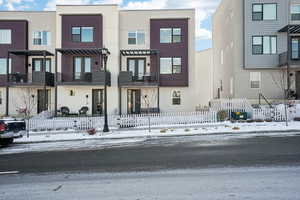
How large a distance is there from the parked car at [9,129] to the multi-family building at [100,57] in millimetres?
11643

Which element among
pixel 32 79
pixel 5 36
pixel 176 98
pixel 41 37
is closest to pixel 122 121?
pixel 176 98

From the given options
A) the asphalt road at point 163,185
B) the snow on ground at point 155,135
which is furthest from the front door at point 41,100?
the asphalt road at point 163,185

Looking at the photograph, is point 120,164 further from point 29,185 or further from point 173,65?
point 173,65

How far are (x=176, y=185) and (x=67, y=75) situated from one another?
68.8ft

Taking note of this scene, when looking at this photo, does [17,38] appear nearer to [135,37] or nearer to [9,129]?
[135,37]

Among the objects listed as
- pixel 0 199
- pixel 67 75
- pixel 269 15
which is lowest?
pixel 0 199

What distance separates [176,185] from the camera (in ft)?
19.7

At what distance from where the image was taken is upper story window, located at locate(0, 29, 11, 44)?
83.8ft

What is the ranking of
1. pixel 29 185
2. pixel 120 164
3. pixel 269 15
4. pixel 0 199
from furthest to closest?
1. pixel 269 15
2. pixel 120 164
3. pixel 29 185
4. pixel 0 199

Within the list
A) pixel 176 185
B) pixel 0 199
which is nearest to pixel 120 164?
pixel 176 185

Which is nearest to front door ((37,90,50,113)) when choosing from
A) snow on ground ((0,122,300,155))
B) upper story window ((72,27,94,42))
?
upper story window ((72,27,94,42))

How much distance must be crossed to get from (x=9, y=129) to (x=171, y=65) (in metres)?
16.5

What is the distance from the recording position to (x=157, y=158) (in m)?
9.02

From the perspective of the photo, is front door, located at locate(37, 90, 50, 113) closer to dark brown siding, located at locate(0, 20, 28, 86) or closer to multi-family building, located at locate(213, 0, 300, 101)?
dark brown siding, located at locate(0, 20, 28, 86)
